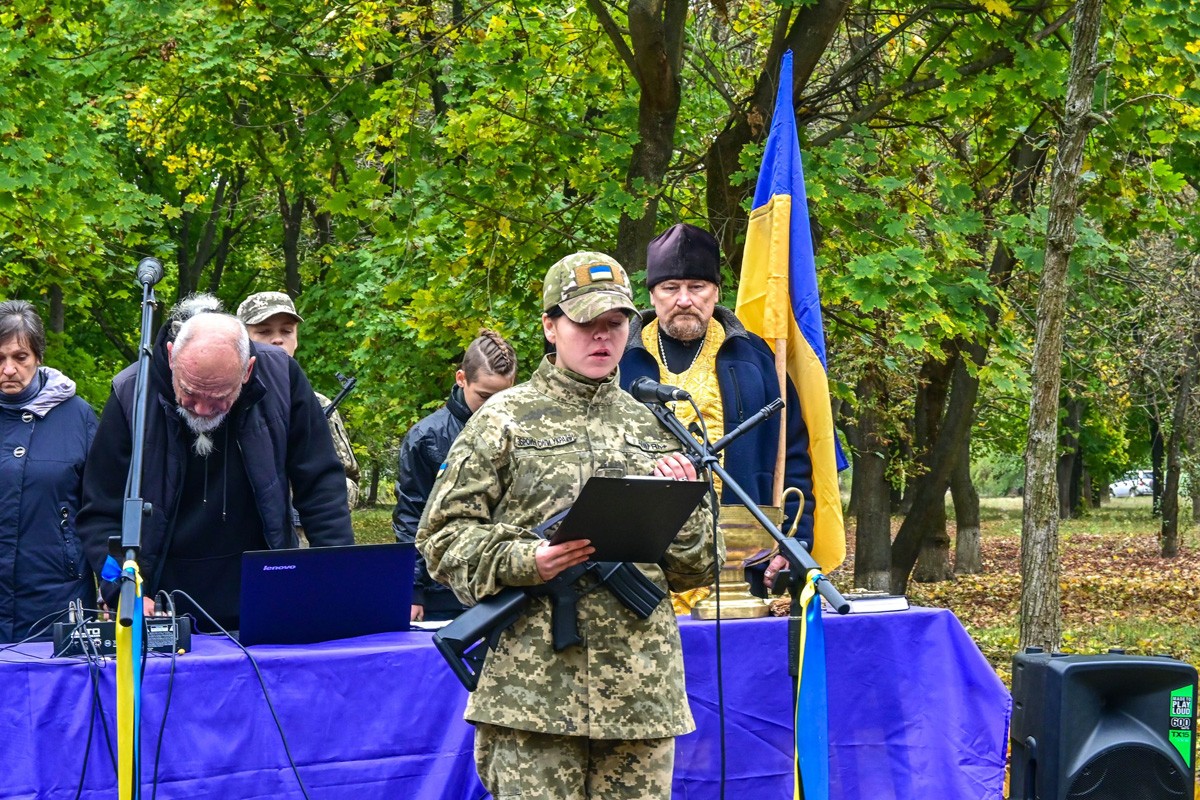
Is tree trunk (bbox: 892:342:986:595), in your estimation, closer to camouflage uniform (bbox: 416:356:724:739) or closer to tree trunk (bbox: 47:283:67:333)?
camouflage uniform (bbox: 416:356:724:739)

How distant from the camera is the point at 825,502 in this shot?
5.22 meters

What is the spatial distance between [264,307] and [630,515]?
3.48 meters

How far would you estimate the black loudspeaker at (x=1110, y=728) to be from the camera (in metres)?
3.95

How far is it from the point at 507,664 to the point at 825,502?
2263mm

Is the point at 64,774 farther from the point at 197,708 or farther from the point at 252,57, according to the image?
the point at 252,57

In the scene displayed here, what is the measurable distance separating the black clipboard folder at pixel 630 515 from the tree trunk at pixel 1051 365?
401 centimetres

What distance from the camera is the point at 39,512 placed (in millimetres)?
4891

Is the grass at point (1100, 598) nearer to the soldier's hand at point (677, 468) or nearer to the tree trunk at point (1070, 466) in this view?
the tree trunk at point (1070, 466)

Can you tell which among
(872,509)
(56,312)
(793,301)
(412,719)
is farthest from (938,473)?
(56,312)

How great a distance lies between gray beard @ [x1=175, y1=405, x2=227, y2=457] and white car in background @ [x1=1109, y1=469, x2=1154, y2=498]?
42.7m

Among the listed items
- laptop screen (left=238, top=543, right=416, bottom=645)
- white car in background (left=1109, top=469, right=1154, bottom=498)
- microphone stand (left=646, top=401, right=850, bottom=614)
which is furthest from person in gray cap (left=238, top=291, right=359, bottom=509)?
white car in background (left=1109, top=469, right=1154, bottom=498)

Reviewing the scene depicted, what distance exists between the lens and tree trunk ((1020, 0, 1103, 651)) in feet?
21.7

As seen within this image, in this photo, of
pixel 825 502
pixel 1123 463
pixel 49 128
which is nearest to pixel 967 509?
pixel 49 128

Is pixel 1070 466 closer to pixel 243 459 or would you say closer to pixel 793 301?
pixel 793 301
